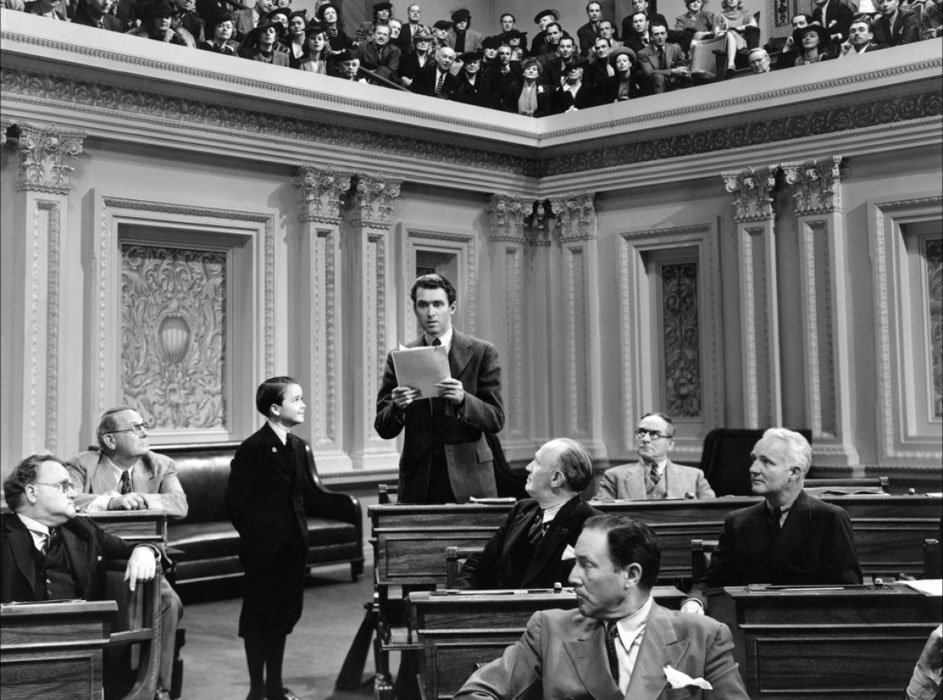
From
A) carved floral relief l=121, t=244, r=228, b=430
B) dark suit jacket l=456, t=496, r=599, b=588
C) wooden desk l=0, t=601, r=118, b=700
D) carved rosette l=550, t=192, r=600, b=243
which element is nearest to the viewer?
wooden desk l=0, t=601, r=118, b=700

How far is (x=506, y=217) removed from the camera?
10961mm

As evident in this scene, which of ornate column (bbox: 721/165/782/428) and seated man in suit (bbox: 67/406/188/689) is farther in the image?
ornate column (bbox: 721/165/782/428)

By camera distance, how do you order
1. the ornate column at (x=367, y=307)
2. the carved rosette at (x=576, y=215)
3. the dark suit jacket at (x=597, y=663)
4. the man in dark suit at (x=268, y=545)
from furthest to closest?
1. the carved rosette at (x=576, y=215)
2. the ornate column at (x=367, y=307)
3. the man in dark suit at (x=268, y=545)
4. the dark suit jacket at (x=597, y=663)

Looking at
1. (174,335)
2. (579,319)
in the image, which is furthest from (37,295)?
(579,319)

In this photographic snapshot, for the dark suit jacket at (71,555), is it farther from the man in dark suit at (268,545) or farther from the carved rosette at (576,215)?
the carved rosette at (576,215)

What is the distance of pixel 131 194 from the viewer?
8672 millimetres

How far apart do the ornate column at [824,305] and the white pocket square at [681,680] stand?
6.97 m

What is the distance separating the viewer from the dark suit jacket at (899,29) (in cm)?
895

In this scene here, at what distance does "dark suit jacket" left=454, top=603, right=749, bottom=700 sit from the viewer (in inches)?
A: 109

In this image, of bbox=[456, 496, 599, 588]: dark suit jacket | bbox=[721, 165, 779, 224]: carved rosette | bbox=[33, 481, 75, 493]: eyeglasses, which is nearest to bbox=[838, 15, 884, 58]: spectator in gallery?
bbox=[721, 165, 779, 224]: carved rosette

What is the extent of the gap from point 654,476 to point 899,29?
473 centimetres

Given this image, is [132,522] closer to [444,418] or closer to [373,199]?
[444,418]

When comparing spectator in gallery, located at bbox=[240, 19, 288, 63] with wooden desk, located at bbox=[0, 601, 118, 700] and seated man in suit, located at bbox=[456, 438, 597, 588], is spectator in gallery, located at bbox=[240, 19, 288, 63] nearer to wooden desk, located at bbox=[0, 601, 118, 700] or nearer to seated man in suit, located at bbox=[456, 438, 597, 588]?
seated man in suit, located at bbox=[456, 438, 597, 588]

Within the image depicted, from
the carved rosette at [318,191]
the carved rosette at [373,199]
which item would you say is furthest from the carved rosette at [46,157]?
the carved rosette at [373,199]
